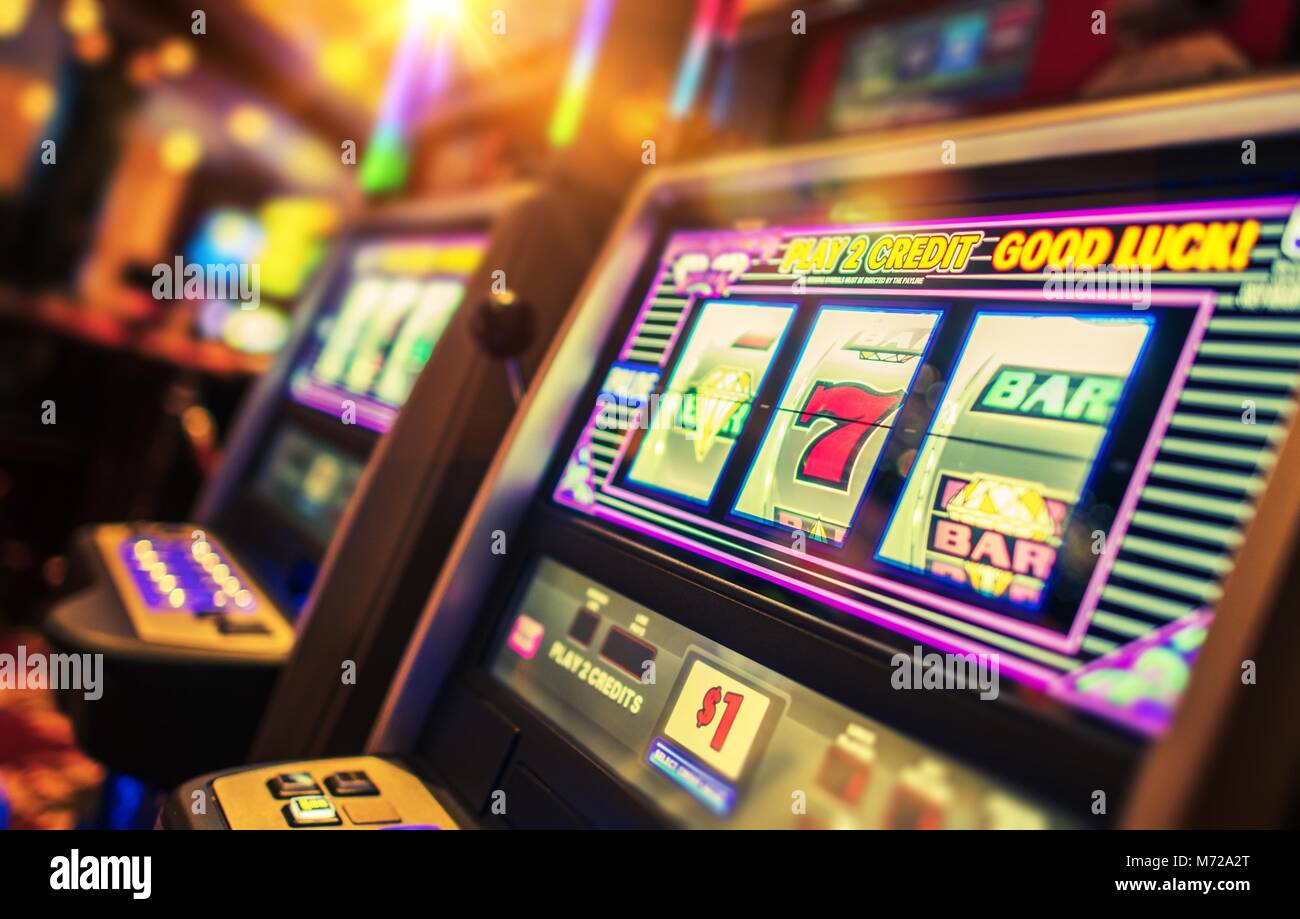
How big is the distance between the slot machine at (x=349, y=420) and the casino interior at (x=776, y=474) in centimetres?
1

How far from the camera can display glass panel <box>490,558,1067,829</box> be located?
89 cm

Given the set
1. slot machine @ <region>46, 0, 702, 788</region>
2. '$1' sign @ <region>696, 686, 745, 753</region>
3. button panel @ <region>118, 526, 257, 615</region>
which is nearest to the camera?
'$1' sign @ <region>696, 686, 745, 753</region>

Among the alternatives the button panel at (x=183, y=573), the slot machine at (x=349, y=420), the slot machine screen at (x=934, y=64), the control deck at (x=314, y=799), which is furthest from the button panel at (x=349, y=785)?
the slot machine screen at (x=934, y=64)

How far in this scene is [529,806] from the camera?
121cm

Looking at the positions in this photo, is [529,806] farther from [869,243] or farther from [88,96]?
[88,96]

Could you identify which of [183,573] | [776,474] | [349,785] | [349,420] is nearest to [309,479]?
[349,420]

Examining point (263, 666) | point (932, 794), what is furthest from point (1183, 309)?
point (263, 666)

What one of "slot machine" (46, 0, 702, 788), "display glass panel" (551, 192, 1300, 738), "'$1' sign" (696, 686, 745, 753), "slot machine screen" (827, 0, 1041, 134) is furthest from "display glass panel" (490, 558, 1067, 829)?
"slot machine screen" (827, 0, 1041, 134)

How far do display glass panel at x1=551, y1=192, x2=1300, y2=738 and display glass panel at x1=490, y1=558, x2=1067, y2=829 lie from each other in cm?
11

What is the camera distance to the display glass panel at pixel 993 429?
0.84 meters

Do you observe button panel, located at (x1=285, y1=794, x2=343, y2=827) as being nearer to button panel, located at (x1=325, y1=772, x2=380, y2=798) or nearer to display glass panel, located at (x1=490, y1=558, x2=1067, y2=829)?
button panel, located at (x1=325, y1=772, x2=380, y2=798)

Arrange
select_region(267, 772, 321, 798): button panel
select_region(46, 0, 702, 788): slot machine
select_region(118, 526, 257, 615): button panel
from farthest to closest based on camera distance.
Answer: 1. select_region(118, 526, 257, 615): button panel
2. select_region(46, 0, 702, 788): slot machine
3. select_region(267, 772, 321, 798): button panel
